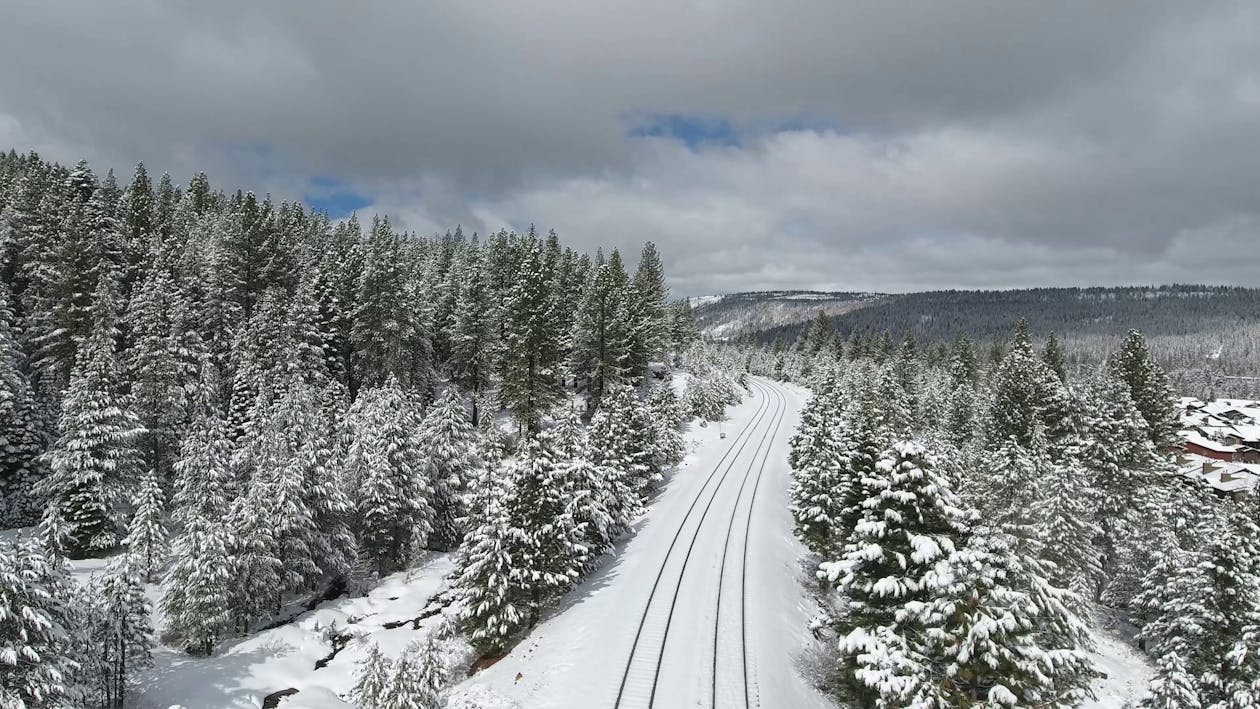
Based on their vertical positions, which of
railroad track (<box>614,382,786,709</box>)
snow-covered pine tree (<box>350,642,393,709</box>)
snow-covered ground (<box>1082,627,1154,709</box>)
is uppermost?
snow-covered pine tree (<box>350,642,393,709</box>)

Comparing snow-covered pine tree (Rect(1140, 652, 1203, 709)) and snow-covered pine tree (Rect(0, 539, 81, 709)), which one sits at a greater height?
snow-covered pine tree (Rect(0, 539, 81, 709))

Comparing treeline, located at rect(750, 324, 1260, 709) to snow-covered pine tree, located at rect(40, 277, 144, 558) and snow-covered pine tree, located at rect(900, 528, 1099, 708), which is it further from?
snow-covered pine tree, located at rect(40, 277, 144, 558)

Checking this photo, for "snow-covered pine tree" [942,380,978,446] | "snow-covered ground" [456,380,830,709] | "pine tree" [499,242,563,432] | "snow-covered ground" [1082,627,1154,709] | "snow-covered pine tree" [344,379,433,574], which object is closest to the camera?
"snow-covered ground" [456,380,830,709]

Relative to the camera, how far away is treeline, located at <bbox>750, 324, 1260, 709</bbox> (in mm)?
12656

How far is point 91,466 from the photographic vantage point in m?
29.2

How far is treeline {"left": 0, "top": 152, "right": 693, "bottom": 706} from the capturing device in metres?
22.7

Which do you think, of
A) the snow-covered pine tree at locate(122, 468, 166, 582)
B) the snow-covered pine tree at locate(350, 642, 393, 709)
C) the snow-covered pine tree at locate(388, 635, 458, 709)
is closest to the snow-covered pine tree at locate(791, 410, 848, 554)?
the snow-covered pine tree at locate(388, 635, 458, 709)

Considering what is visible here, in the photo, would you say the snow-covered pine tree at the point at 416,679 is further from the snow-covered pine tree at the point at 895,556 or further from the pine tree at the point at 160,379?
the pine tree at the point at 160,379

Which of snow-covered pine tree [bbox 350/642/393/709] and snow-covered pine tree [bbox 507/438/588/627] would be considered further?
snow-covered pine tree [bbox 507/438/588/627]

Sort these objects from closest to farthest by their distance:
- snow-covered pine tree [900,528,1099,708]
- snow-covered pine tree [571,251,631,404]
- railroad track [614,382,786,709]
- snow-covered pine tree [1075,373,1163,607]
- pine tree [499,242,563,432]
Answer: snow-covered pine tree [900,528,1099,708] → railroad track [614,382,786,709] → snow-covered pine tree [1075,373,1163,607] → pine tree [499,242,563,432] → snow-covered pine tree [571,251,631,404]

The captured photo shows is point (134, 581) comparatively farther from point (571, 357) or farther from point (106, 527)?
point (571, 357)

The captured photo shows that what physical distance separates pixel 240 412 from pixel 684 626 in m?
33.9

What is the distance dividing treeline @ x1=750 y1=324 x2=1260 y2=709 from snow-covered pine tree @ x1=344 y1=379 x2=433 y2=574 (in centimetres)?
2004

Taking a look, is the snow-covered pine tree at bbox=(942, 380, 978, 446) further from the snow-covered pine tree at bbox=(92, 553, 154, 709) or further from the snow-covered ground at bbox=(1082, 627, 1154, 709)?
the snow-covered pine tree at bbox=(92, 553, 154, 709)
